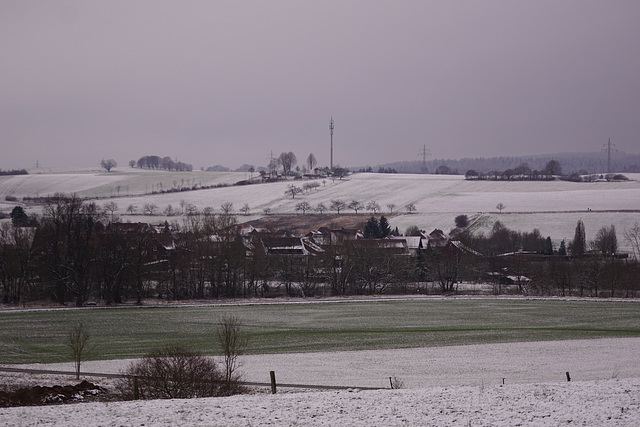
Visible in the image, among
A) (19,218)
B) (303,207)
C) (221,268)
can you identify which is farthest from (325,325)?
(303,207)

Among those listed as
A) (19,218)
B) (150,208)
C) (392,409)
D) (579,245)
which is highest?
(150,208)

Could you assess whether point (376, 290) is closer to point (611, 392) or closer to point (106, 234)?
point (106, 234)

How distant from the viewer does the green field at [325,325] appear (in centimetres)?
4175

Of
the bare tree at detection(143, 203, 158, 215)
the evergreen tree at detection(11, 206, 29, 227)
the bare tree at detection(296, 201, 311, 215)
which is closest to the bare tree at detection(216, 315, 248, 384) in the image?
the evergreen tree at detection(11, 206, 29, 227)

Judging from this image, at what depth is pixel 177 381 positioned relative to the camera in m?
23.3

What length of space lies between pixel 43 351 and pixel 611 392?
104ft

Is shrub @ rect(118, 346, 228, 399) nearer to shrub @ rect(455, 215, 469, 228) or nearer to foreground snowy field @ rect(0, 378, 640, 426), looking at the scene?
foreground snowy field @ rect(0, 378, 640, 426)

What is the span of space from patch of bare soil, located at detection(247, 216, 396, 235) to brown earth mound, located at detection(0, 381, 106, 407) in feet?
327

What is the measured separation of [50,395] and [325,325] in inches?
1175

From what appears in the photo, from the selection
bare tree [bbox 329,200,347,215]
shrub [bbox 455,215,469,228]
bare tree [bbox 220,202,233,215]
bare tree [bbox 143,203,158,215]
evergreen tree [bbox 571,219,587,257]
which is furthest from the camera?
bare tree [bbox 329,200,347,215]

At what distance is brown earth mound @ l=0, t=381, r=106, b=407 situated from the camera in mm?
22422

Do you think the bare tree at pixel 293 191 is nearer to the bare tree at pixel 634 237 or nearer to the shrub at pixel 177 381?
the bare tree at pixel 634 237

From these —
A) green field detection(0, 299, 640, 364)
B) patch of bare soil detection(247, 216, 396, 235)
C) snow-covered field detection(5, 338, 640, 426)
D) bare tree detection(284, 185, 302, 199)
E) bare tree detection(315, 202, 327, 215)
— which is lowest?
green field detection(0, 299, 640, 364)

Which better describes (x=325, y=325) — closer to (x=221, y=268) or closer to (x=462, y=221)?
(x=221, y=268)
